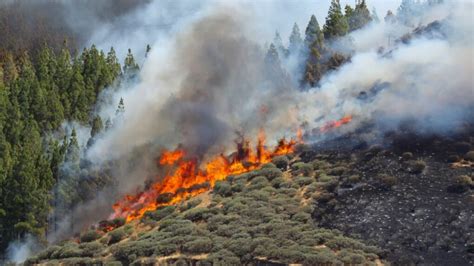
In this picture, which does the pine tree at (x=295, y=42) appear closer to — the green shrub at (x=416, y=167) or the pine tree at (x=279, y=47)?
the pine tree at (x=279, y=47)

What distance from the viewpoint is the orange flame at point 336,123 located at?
234ft

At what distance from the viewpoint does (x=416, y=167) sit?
56594mm

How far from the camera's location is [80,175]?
7281cm

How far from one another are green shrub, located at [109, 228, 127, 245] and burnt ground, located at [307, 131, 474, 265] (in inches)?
665

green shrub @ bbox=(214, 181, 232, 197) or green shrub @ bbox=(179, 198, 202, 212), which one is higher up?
green shrub @ bbox=(214, 181, 232, 197)

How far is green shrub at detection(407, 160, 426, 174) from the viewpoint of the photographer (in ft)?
185

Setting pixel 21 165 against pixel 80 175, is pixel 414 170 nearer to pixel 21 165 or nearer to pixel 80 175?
pixel 80 175

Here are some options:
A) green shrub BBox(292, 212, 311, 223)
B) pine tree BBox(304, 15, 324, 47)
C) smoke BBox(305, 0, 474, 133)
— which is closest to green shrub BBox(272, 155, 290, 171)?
smoke BBox(305, 0, 474, 133)

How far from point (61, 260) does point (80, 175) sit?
62.6 ft

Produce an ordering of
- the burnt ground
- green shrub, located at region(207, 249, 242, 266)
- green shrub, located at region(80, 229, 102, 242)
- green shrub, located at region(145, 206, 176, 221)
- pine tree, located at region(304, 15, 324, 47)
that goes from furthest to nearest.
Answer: pine tree, located at region(304, 15, 324, 47)
green shrub, located at region(145, 206, 176, 221)
green shrub, located at region(80, 229, 102, 242)
green shrub, located at region(207, 249, 242, 266)
the burnt ground

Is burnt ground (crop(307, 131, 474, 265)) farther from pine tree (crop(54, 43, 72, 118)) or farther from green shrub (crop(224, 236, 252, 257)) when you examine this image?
pine tree (crop(54, 43, 72, 118))

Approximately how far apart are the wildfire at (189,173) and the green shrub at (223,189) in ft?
8.17

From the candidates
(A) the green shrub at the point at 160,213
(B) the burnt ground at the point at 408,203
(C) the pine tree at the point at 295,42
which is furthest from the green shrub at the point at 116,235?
(C) the pine tree at the point at 295,42

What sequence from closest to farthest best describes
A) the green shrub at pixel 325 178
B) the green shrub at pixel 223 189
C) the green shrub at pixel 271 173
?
the green shrub at pixel 325 178 → the green shrub at pixel 223 189 → the green shrub at pixel 271 173
